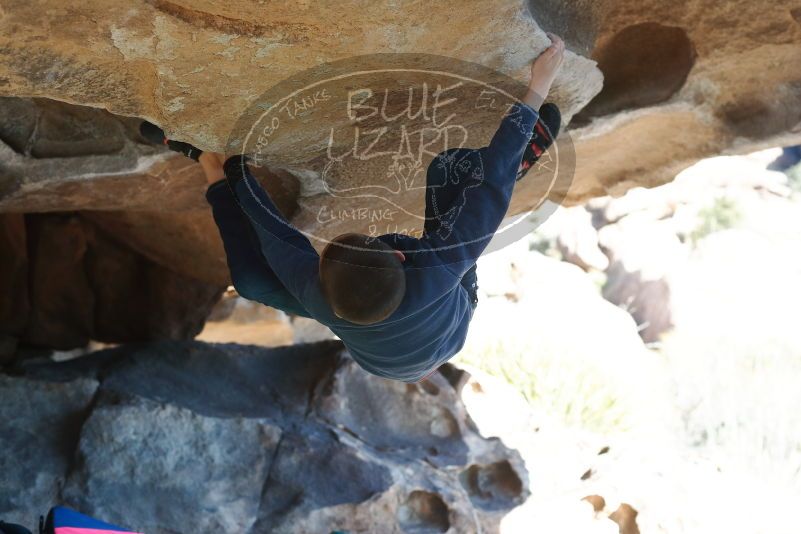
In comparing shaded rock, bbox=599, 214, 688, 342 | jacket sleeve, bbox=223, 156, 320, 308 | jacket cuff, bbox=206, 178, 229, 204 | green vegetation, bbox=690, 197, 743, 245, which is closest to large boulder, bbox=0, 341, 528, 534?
jacket cuff, bbox=206, 178, 229, 204

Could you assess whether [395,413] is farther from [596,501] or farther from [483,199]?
[483,199]

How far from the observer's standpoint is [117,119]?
2.72 metres

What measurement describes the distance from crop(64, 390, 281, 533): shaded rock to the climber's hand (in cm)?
168

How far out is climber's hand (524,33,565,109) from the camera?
85.3 inches

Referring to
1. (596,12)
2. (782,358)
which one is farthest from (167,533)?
(782,358)

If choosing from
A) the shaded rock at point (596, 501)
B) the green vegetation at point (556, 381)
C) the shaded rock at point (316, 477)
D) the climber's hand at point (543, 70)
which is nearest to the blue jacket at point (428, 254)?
the climber's hand at point (543, 70)

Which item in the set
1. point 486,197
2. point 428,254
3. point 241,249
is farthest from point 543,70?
point 241,249

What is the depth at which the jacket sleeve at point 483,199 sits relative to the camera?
1.94 meters

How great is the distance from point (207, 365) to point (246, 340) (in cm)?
272

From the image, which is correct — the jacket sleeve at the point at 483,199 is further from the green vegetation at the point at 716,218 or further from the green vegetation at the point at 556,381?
the green vegetation at the point at 716,218

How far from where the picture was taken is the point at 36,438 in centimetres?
287

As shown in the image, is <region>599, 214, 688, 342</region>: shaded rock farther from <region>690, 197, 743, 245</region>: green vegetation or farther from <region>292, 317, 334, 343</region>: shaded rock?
<region>292, 317, 334, 343</region>: shaded rock

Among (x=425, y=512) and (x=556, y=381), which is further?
(x=556, y=381)

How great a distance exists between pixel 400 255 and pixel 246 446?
1516 mm
